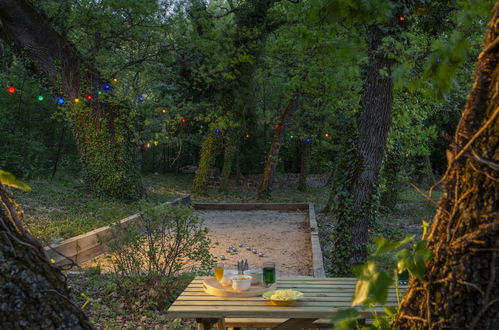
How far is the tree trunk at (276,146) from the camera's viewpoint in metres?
15.7

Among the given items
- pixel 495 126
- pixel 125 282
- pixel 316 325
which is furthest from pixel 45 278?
pixel 125 282

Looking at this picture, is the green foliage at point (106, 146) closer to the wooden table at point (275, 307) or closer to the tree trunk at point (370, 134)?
the tree trunk at point (370, 134)

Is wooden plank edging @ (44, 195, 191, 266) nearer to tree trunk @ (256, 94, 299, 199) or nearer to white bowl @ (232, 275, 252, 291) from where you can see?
white bowl @ (232, 275, 252, 291)

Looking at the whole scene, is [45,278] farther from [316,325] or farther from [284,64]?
[284,64]

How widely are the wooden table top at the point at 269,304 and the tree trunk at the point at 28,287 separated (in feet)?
4.45

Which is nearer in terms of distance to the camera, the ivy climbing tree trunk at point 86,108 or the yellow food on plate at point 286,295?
the yellow food on plate at point 286,295

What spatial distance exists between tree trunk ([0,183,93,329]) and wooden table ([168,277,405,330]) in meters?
1.36

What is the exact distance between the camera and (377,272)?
125 cm

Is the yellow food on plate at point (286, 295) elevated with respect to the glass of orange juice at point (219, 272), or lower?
lower

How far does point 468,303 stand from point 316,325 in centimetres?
252

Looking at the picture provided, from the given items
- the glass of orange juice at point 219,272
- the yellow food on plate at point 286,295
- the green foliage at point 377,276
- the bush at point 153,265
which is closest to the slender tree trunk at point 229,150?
the bush at point 153,265

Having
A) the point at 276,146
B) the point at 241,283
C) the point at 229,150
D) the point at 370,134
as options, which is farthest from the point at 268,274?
the point at 229,150

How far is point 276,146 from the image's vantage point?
16.4m

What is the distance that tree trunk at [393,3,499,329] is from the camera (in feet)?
3.94
